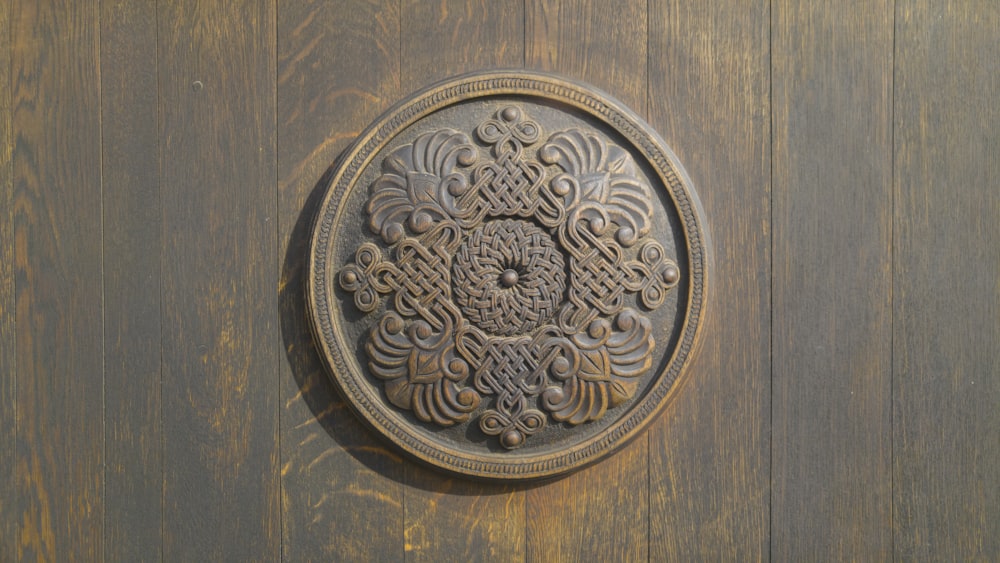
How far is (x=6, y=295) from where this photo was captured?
941 mm

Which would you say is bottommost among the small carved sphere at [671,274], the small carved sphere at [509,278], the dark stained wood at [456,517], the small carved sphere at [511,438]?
the dark stained wood at [456,517]

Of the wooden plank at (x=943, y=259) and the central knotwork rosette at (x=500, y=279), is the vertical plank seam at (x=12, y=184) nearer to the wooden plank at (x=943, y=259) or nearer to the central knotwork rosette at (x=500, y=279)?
the central knotwork rosette at (x=500, y=279)

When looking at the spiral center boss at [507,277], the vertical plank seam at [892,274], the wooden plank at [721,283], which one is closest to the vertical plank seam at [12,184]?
the spiral center boss at [507,277]

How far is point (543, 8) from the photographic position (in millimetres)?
943

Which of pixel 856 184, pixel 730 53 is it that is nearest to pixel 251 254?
pixel 730 53

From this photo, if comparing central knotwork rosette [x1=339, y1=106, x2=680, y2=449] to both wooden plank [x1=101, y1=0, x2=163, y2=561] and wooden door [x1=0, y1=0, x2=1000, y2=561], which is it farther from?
→ wooden plank [x1=101, y1=0, x2=163, y2=561]

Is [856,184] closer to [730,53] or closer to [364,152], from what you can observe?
[730,53]

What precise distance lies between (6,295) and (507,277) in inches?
26.0

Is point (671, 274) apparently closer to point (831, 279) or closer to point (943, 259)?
point (831, 279)

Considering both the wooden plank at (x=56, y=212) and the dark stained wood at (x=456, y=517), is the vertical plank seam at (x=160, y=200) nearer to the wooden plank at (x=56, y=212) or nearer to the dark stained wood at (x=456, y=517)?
the wooden plank at (x=56, y=212)

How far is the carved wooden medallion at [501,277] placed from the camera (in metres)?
0.90

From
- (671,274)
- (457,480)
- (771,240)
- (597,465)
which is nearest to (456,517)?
(457,480)

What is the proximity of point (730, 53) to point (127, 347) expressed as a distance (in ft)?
2.91

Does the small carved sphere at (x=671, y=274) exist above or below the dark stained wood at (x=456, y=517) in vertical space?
above
